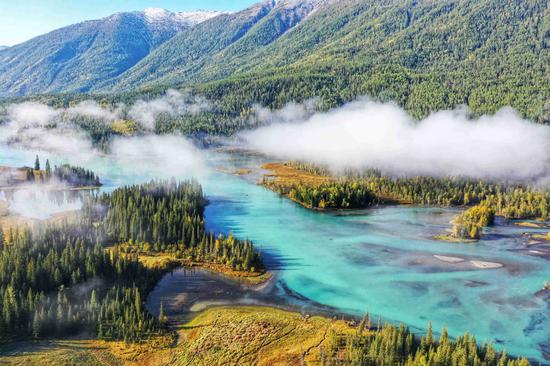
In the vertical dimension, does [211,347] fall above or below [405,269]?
below

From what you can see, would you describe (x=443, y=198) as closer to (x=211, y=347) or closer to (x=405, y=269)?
(x=405, y=269)

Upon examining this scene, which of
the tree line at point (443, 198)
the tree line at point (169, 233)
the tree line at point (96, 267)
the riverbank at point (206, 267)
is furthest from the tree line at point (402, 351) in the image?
the tree line at point (443, 198)

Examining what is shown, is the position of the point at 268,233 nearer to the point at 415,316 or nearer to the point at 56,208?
the point at 415,316

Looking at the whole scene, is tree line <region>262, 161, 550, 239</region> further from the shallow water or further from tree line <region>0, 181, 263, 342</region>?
tree line <region>0, 181, 263, 342</region>

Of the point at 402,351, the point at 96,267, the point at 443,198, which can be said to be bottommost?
the point at 402,351

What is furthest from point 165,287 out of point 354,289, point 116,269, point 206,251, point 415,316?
point 415,316

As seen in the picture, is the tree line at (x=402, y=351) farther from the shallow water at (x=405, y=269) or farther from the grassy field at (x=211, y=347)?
the shallow water at (x=405, y=269)

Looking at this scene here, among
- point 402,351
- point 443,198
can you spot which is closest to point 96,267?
point 402,351
